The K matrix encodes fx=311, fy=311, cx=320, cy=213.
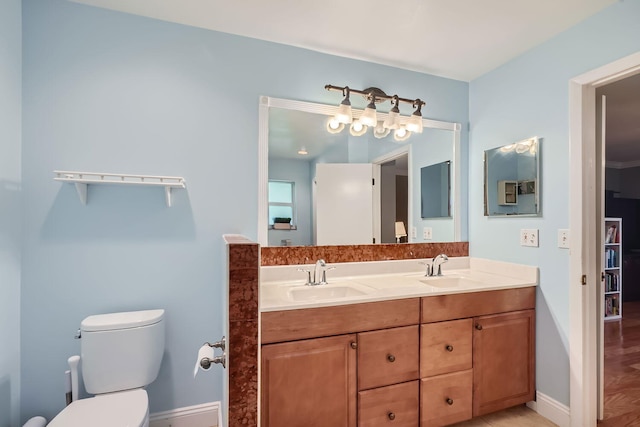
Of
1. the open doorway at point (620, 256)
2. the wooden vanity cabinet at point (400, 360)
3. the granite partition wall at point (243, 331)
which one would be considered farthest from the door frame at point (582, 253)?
the granite partition wall at point (243, 331)

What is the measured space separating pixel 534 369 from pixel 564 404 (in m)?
0.21

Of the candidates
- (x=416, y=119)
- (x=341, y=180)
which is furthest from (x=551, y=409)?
(x=416, y=119)

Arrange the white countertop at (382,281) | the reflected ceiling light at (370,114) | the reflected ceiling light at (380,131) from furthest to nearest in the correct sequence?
the reflected ceiling light at (380,131) < the reflected ceiling light at (370,114) < the white countertop at (382,281)

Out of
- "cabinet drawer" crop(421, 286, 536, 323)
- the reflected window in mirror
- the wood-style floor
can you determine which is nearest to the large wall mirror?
the reflected window in mirror

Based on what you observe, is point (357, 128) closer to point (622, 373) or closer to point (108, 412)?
point (108, 412)

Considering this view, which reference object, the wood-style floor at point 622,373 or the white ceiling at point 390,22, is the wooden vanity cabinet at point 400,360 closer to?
the wood-style floor at point 622,373

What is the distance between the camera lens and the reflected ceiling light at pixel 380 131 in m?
2.20

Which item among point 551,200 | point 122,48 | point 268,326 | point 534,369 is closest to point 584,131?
point 551,200

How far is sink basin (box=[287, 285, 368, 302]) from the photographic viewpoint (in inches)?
70.2

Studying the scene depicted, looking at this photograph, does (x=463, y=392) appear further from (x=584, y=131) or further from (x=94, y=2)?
(x=94, y=2)

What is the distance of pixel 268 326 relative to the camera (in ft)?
4.49

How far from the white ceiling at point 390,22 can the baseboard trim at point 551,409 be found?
222cm

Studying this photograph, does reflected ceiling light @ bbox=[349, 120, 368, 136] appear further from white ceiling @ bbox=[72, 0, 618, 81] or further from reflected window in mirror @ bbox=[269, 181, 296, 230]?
reflected window in mirror @ bbox=[269, 181, 296, 230]

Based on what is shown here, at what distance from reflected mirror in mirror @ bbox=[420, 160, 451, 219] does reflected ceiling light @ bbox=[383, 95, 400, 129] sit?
44 cm
